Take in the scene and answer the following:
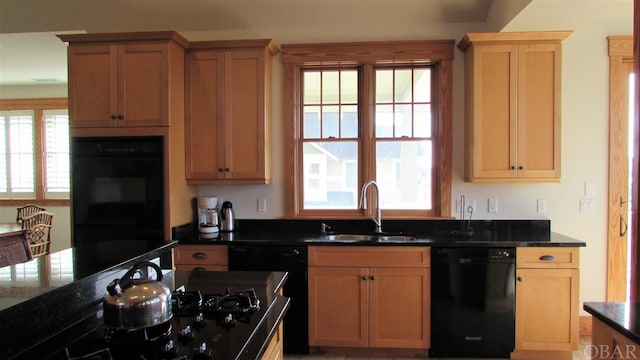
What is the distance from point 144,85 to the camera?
2.72 m

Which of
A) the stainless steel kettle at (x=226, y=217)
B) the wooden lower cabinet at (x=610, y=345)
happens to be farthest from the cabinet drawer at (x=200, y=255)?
the wooden lower cabinet at (x=610, y=345)

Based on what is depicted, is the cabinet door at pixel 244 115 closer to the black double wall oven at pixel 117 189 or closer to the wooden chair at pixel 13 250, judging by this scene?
the black double wall oven at pixel 117 189

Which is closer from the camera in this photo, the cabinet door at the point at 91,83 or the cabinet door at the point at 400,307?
the cabinet door at the point at 400,307

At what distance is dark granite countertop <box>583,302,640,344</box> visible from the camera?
3.54 ft

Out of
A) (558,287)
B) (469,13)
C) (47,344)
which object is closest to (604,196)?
(558,287)

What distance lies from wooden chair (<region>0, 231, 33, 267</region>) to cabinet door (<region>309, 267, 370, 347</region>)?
5.65ft

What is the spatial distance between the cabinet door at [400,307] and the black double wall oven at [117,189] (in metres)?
1.61

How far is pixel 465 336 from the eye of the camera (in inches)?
101

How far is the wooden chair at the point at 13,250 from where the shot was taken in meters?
2.01

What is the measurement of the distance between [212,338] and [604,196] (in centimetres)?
323

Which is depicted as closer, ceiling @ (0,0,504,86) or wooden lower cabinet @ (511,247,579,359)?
wooden lower cabinet @ (511,247,579,359)

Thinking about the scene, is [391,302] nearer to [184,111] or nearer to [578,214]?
[578,214]

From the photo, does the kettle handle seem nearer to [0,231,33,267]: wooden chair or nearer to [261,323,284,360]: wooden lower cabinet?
[261,323,284,360]: wooden lower cabinet

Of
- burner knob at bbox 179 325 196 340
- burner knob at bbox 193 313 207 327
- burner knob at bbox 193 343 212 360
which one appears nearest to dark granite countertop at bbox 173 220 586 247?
burner knob at bbox 193 313 207 327
